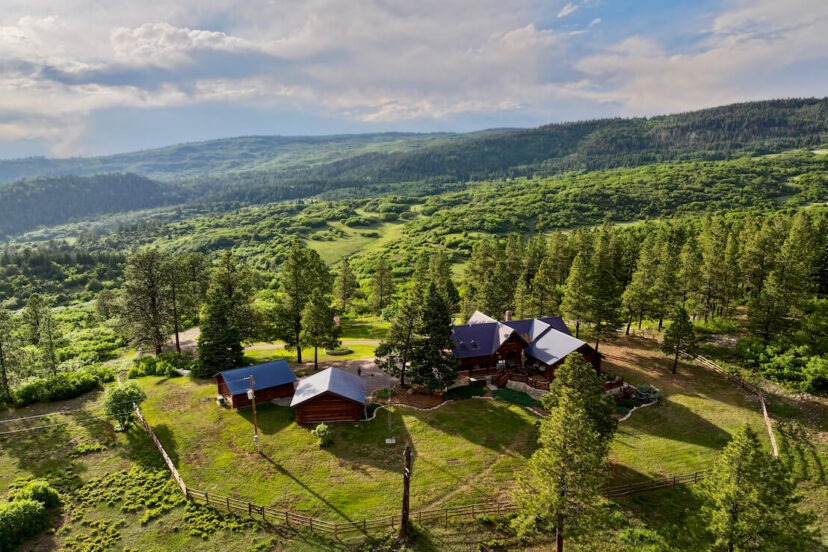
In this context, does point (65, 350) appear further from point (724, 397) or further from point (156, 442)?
point (724, 397)

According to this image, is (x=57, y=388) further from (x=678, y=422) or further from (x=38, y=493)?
(x=678, y=422)

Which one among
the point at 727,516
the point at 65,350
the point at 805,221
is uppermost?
the point at 805,221

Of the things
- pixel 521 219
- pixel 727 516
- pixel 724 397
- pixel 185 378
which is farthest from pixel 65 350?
pixel 521 219

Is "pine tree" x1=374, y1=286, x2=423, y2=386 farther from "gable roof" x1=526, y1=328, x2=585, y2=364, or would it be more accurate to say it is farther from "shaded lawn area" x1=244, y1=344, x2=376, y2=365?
"gable roof" x1=526, y1=328, x2=585, y2=364

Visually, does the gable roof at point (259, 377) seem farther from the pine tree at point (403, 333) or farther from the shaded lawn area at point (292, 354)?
the pine tree at point (403, 333)

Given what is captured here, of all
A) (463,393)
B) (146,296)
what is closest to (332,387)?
(463,393)

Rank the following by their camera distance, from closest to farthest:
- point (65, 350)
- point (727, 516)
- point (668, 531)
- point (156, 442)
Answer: point (727, 516) < point (668, 531) < point (156, 442) < point (65, 350)

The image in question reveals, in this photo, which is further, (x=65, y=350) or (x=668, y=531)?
(x=65, y=350)
